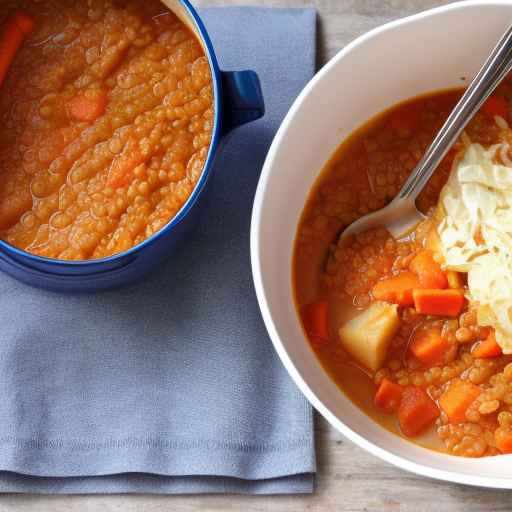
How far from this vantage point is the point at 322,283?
71.1 inches

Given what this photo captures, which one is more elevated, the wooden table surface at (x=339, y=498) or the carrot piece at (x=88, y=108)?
the carrot piece at (x=88, y=108)

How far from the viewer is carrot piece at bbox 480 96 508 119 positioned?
6.05ft

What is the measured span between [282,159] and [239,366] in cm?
49

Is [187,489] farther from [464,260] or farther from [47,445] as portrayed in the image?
[464,260]

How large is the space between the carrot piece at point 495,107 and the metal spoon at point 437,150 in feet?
0.48

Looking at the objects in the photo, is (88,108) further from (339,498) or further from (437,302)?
(339,498)

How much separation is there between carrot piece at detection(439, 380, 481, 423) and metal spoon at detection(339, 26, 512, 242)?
370 millimetres

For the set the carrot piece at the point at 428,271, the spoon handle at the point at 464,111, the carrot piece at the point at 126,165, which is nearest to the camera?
the spoon handle at the point at 464,111

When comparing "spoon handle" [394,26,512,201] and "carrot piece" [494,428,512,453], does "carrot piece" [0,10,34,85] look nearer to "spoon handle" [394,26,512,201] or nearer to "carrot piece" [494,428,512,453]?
"spoon handle" [394,26,512,201]

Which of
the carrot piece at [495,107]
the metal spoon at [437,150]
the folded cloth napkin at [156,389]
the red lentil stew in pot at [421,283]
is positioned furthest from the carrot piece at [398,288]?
the carrot piece at [495,107]

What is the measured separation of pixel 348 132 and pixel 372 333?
0.49m

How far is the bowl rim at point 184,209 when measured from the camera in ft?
5.06

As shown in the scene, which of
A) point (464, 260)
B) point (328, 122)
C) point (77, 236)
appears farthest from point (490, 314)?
point (77, 236)

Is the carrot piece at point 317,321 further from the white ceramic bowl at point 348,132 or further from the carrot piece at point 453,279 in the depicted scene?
the carrot piece at point 453,279
